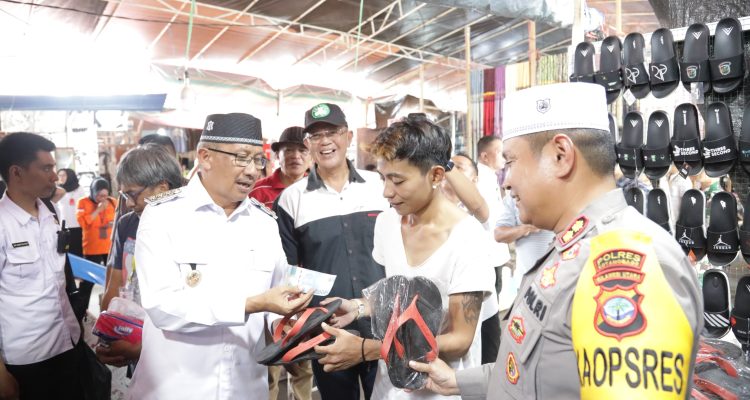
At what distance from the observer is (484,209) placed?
144 inches

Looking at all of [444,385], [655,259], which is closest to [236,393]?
[444,385]

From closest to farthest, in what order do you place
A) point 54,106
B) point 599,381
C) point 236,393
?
point 599,381 → point 236,393 → point 54,106

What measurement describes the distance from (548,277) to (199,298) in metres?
1.17

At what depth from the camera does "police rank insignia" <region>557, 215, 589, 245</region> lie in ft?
3.50

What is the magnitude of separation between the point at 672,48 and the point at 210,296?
242 centimetres

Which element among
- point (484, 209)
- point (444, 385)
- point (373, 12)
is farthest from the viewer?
point (373, 12)

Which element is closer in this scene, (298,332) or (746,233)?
(298,332)

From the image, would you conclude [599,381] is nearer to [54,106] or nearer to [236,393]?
[236,393]

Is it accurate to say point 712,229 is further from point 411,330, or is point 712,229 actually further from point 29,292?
point 29,292

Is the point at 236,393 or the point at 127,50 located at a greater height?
the point at 127,50

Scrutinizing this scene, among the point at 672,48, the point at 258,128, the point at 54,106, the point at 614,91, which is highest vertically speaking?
the point at 54,106

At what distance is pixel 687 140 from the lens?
7.88 ft

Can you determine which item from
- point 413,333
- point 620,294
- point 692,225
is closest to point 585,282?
point 620,294

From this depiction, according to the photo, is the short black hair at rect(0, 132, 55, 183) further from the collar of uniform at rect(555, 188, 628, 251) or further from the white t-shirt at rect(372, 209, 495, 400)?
the collar of uniform at rect(555, 188, 628, 251)
